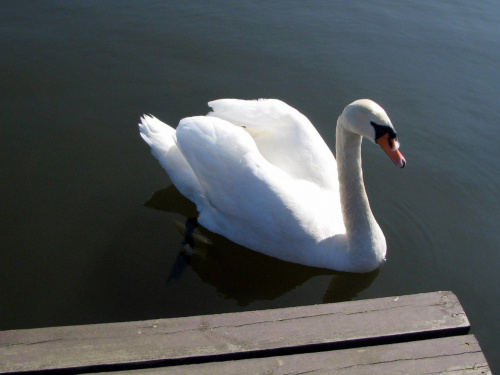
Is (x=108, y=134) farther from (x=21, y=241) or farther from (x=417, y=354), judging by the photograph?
(x=417, y=354)

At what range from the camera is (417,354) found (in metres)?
3.30

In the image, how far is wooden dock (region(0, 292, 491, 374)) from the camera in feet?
10.4

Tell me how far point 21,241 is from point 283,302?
2461 millimetres

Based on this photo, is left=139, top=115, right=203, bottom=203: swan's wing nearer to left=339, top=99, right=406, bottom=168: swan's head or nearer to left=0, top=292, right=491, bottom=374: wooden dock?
left=339, top=99, right=406, bottom=168: swan's head

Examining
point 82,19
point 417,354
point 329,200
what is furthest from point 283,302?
point 82,19

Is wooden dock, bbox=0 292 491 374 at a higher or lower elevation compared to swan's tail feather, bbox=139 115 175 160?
higher

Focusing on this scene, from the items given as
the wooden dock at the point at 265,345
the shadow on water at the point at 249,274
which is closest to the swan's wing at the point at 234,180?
the shadow on water at the point at 249,274

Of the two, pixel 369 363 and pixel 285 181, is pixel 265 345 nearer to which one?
pixel 369 363

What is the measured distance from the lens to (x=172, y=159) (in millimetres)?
5832

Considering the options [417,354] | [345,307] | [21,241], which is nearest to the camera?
[417,354]

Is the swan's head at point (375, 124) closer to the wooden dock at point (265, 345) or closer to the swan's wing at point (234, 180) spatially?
the swan's wing at point (234, 180)

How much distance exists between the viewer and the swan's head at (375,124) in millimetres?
4508

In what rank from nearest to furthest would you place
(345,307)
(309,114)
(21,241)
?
(345,307) < (21,241) < (309,114)

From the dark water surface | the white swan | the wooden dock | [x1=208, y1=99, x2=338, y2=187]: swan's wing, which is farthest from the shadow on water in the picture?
the wooden dock
